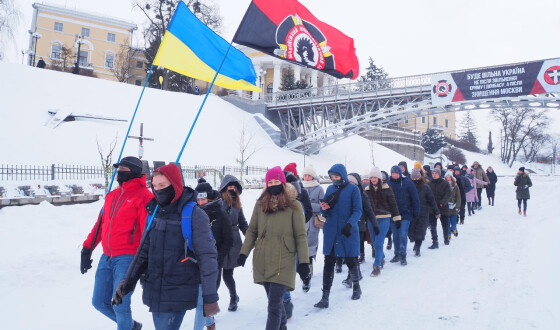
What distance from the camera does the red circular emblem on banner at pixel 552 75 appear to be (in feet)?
66.3

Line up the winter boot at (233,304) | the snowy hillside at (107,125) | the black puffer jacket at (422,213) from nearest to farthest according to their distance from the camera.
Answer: the winter boot at (233,304) < the black puffer jacket at (422,213) < the snowy hillside at (107,125)

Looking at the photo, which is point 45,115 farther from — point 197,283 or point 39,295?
point 197,283

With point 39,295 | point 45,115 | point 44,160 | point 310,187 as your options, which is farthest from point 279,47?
point 45,115

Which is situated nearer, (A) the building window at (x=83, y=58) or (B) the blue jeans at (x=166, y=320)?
(B) the blue jeans at (x=166, y=320)

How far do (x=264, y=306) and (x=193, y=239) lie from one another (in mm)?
2523

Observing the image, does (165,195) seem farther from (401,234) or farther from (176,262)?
(401,234)

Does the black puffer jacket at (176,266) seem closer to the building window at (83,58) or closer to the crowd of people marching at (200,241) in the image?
the crowd of people marching at (200,241)

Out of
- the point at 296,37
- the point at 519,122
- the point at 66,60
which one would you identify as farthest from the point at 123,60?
the point at 519,122

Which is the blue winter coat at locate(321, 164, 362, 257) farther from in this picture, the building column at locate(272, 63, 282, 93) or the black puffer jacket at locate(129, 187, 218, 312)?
the building column at locate(272, 63, 282, 93)

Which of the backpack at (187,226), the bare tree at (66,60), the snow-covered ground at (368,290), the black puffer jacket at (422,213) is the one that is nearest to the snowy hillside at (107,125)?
the snow-covered ground at (368,290)

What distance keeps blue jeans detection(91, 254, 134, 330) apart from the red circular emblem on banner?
2424cm

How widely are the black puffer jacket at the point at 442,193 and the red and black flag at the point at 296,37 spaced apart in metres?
3.34

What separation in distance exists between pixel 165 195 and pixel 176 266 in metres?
0.54

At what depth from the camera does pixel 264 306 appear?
4871 millimetres
